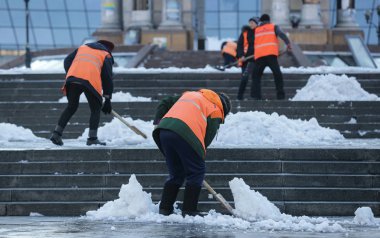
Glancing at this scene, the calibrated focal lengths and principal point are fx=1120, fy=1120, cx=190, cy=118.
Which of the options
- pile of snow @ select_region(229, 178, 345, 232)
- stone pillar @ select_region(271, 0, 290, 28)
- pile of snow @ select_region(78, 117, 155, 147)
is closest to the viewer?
pile of snow @ select_region(229, 178, 345, 232)

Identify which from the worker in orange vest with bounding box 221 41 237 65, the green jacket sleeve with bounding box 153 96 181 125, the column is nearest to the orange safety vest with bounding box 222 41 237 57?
the worker in orange vest with bounding box 221 41 237 65

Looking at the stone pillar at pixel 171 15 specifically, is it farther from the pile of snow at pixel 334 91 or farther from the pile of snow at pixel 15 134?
the pile of snow at pixel 15 134

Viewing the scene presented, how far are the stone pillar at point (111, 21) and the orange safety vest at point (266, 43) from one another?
2630 centimetres

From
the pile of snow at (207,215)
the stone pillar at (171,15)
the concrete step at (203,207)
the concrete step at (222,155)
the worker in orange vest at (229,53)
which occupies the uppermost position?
the pile of snow at (207,215)

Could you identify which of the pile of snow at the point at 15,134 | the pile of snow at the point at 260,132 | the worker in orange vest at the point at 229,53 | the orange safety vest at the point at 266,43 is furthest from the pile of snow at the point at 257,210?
the worker in orange vest at the point at 229,53

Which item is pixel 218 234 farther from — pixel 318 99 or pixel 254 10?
pixel 254 10

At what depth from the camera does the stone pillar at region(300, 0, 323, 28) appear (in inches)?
1763

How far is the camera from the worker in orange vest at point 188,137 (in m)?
11.2

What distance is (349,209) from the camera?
40.7 ft

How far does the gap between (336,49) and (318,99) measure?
20090mm

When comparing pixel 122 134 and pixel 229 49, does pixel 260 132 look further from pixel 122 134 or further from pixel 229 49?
pixel 229 49

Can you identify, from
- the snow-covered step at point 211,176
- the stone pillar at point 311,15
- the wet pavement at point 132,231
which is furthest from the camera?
the stone pillar at point 311,15

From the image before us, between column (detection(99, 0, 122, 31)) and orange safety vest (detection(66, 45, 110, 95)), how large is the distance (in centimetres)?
3264

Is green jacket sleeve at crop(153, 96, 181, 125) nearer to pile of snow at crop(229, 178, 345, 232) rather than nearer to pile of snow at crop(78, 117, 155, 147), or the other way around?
pile of snow at crop(229, 178, 345, 232)
